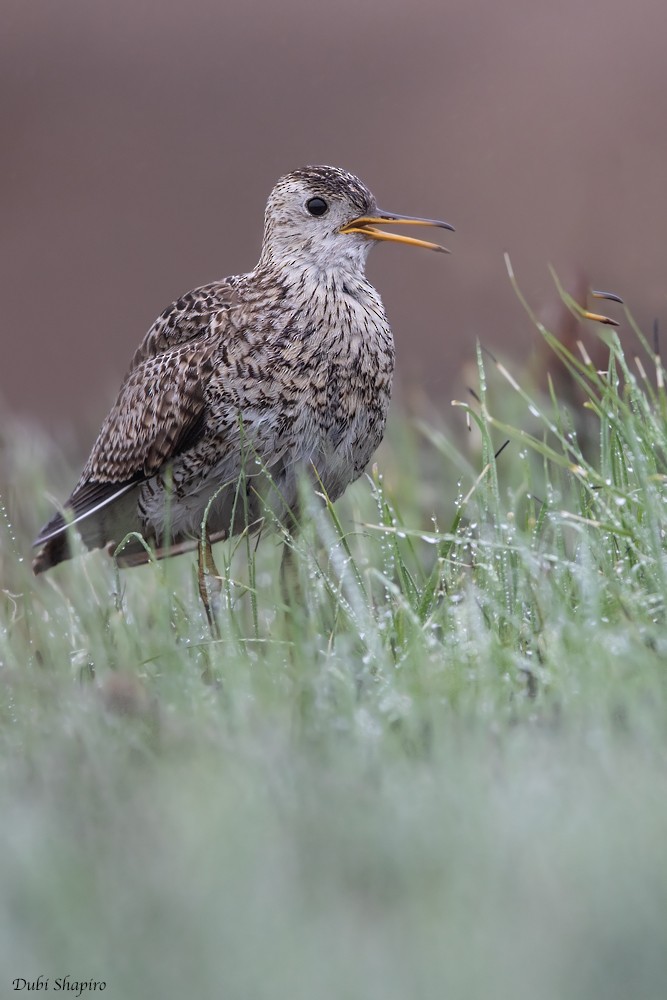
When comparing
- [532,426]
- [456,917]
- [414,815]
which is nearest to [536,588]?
[414,815]

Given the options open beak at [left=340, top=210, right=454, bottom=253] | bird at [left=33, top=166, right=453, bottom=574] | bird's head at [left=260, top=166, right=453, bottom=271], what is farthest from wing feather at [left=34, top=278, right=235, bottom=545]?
open beak at [left=340, top=210, right=454, bottom=253]

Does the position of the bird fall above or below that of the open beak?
below

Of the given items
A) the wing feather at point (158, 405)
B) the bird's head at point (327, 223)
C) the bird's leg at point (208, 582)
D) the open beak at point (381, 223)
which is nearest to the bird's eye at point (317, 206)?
the bird's head at point (327, 223)

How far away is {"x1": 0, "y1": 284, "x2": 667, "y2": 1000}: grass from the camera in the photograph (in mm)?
1875

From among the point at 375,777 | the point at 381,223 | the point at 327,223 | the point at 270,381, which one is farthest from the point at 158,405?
the point at 375,777

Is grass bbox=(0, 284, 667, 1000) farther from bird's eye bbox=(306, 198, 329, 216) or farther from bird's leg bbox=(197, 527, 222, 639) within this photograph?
bird's eye bbox=(306, 198, 329, 216)

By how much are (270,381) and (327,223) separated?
821 millimetres

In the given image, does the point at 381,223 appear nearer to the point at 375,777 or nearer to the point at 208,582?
the point at 208,582

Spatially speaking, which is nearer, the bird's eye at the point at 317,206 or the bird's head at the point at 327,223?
the bird's head at the point at 327,223

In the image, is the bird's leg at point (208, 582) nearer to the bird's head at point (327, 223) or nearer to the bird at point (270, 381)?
the bird at point (270, 381)

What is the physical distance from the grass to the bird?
54 centimetres

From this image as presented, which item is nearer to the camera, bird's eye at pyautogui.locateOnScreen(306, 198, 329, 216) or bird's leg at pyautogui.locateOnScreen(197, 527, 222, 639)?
bird's leg at pyautogui.locateOnScreen(197, 527, 222, 639)

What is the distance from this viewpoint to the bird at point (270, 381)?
14.2 feet

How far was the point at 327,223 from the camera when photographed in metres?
4.79
